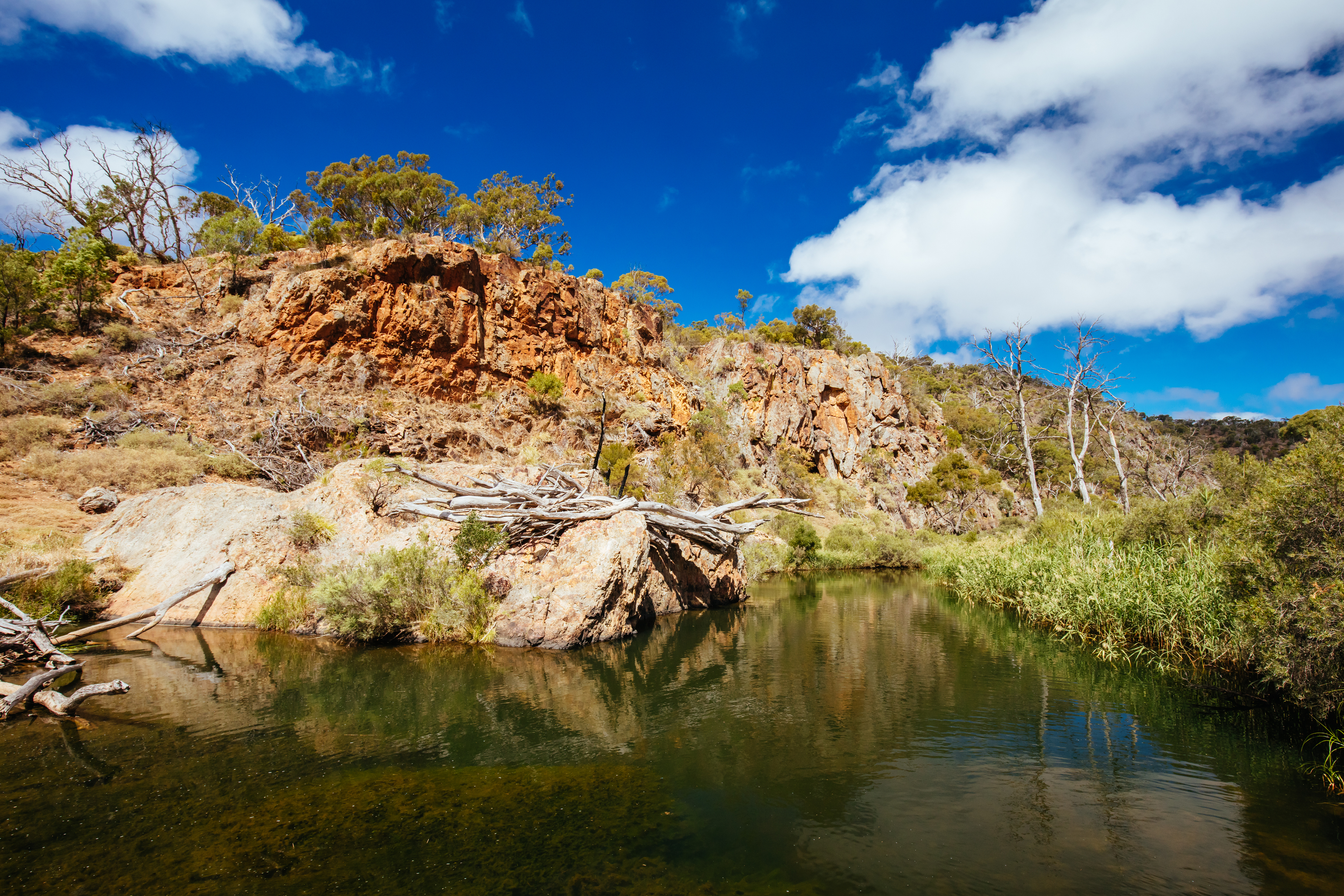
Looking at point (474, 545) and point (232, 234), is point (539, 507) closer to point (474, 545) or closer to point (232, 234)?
point (474, 545)

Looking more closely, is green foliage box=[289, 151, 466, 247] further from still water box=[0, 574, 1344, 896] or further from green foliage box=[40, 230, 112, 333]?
still water box=[0, 574, 1344, 896]

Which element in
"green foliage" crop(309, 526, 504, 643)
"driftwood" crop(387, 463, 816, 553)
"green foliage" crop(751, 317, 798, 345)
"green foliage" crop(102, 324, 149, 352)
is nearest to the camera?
"green foliage" crop(309, 526, 504, 643)

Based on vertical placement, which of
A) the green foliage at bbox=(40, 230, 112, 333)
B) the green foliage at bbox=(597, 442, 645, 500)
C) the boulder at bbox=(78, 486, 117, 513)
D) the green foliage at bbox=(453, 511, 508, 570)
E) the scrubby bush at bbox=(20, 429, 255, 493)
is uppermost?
the green foliage at bbox=(40, 230, 112, 333)

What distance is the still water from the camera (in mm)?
4645

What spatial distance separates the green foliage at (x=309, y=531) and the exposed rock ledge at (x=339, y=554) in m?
0.16

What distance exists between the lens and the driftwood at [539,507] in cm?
1425

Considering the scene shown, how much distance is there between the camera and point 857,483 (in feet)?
171

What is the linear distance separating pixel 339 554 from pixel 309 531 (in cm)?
98

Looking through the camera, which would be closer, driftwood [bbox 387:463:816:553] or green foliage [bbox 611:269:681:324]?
driftwood [bbox 387:463:816:553]

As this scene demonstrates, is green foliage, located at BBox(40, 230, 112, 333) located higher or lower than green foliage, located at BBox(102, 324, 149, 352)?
higher

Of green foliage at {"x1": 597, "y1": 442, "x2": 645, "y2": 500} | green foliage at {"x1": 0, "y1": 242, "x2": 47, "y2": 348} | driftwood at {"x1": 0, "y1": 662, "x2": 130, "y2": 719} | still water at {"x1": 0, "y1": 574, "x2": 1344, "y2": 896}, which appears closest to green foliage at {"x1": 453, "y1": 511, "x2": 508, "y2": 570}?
still water at {"x1": 0, "y1": 574, "x2": 1344, "y2": 896}

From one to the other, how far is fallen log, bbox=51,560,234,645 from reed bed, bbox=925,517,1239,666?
16341 millimetres

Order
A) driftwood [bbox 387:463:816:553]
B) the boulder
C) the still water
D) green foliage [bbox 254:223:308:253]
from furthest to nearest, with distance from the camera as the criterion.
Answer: green foliage [bbox 254:223:308:253] → the boulder → driftwood [bbox 387:463:816:553] → the still water

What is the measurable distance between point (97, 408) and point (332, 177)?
20.7m
